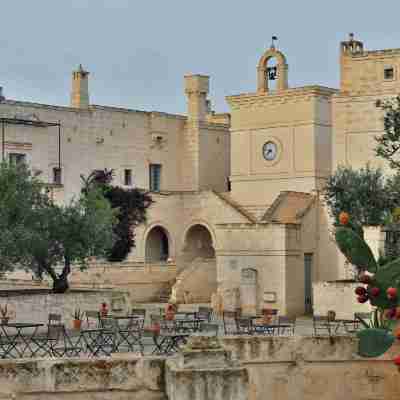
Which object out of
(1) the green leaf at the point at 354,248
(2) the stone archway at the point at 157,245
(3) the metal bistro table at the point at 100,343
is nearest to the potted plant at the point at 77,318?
Answer: (3) the metal bistro table at the point at 100,343

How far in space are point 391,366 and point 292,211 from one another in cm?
3144

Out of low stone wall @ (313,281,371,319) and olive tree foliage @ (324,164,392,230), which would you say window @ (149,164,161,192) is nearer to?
olive tree foliage @ (324,164,392,230)

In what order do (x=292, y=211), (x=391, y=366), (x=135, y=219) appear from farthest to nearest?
(x=135, y=219) → (x=292, y=211) → (x=391, y=366)

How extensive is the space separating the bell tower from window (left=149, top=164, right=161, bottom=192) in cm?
615

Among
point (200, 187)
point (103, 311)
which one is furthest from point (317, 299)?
point (200, 187)

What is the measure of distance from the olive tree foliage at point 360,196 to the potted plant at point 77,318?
995cm

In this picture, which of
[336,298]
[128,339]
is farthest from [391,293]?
[336,298]

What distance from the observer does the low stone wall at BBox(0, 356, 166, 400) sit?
35.0 ft

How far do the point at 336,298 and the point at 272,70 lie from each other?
61.9 ft

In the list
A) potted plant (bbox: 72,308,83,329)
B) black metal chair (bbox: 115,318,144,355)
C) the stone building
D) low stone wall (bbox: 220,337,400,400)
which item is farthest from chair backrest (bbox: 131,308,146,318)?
low stone wall (bbox: 220,337,400,400)

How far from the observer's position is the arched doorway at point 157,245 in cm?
5188

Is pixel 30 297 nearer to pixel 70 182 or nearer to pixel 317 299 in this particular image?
pixel 317 299

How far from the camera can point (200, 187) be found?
54.2m

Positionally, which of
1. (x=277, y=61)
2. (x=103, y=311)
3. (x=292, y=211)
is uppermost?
(x=277, y=61)
